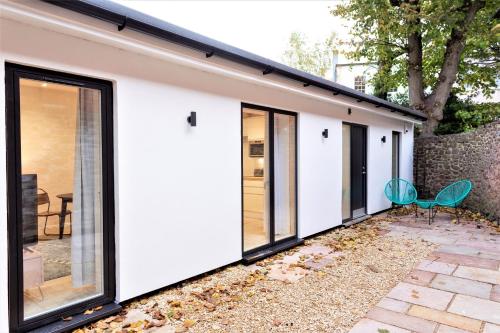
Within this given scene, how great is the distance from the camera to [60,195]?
344 cm

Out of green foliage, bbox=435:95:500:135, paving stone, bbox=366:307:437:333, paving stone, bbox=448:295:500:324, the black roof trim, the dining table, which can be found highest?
green foliage, bbox=435:95:500:135

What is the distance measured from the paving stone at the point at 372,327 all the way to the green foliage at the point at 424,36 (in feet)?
38.6

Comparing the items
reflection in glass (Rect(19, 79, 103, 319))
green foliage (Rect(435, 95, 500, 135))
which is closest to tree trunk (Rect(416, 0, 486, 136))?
green foliage (Rect(435, 95, 500, 135))

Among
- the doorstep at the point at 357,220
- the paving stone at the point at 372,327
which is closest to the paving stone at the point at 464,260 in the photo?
the doorstep at the point at 357,220

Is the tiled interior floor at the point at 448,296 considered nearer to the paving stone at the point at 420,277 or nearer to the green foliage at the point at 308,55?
the paving stone at the point at 420,277

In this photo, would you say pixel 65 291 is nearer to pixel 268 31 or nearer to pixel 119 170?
pixel 119 170

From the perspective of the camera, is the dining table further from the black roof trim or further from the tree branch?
the tree branch

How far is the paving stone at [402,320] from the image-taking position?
10.8 ft

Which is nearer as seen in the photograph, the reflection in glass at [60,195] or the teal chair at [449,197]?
the reflection in glass at [60,195]

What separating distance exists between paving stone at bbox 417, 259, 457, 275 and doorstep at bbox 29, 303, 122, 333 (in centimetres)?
425

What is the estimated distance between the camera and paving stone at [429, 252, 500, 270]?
5.23 m

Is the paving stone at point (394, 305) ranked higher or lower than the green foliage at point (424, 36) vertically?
lower

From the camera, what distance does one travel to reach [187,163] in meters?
4.46

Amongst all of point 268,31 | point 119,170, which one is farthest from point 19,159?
point 268,31
